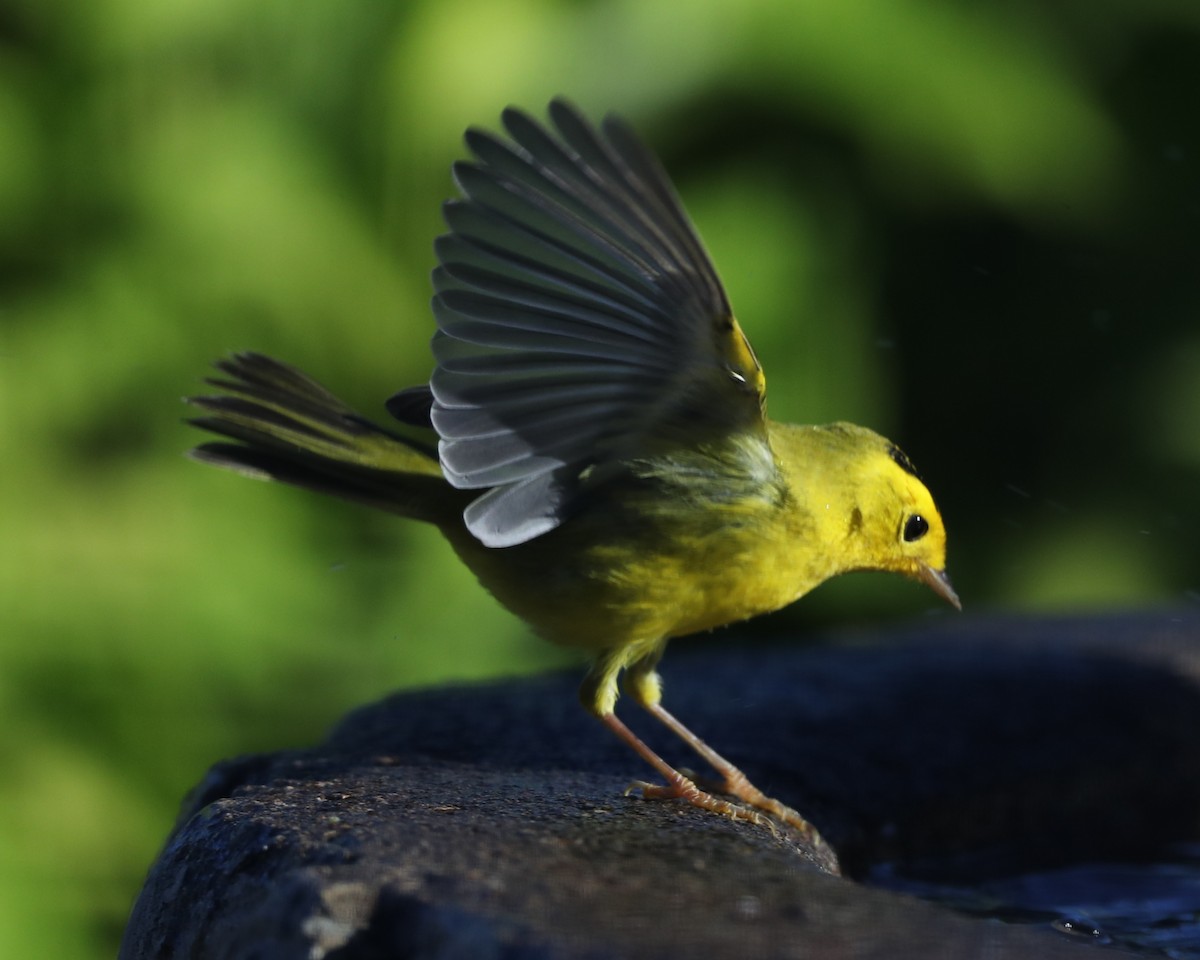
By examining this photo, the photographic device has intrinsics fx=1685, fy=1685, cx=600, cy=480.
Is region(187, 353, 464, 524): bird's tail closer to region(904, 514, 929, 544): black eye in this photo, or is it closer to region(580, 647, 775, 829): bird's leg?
region(580, 647, 775, 829): bird's leg

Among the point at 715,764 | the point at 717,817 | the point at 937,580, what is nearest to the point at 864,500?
the point at 937,580

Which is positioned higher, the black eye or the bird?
the bird

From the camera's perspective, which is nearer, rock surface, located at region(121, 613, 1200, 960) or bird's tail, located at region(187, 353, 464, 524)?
rock surface, located at region(121, 613, 1200, 960)

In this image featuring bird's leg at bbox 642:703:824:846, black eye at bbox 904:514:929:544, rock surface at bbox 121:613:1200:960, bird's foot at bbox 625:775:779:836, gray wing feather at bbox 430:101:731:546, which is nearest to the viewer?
rock surface at bbox 121:613:1200:960

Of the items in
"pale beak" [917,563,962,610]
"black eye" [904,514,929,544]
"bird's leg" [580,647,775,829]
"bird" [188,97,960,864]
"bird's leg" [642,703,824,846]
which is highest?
"bird" [188,97,960,864]

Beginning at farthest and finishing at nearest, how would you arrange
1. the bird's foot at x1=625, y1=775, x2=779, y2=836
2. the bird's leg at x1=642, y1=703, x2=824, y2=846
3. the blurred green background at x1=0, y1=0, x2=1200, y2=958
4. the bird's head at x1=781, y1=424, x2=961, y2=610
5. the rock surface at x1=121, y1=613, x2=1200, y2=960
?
the blurred green background at x1=0, y1=0, x2=1200, y2=958
the bird's head at x1=781, y1=424, x2=961, y2=610
the bird's leg at x1=642, y1=703, x2=824, y2=846
the bird's foot at x1=625, y1=775, x2=779, y2=836
the rock surface at x1=121, y1=613, x2=1200, y2=960

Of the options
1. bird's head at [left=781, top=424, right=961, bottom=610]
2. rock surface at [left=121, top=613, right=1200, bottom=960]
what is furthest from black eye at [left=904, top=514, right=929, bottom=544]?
rock surface at [left=121, top=613, right=1200, bottom=960]

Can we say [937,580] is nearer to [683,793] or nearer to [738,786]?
[738,786]

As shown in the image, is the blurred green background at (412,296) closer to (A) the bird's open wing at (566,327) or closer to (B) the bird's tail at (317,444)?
(B) the bird's tail at (317,444)
